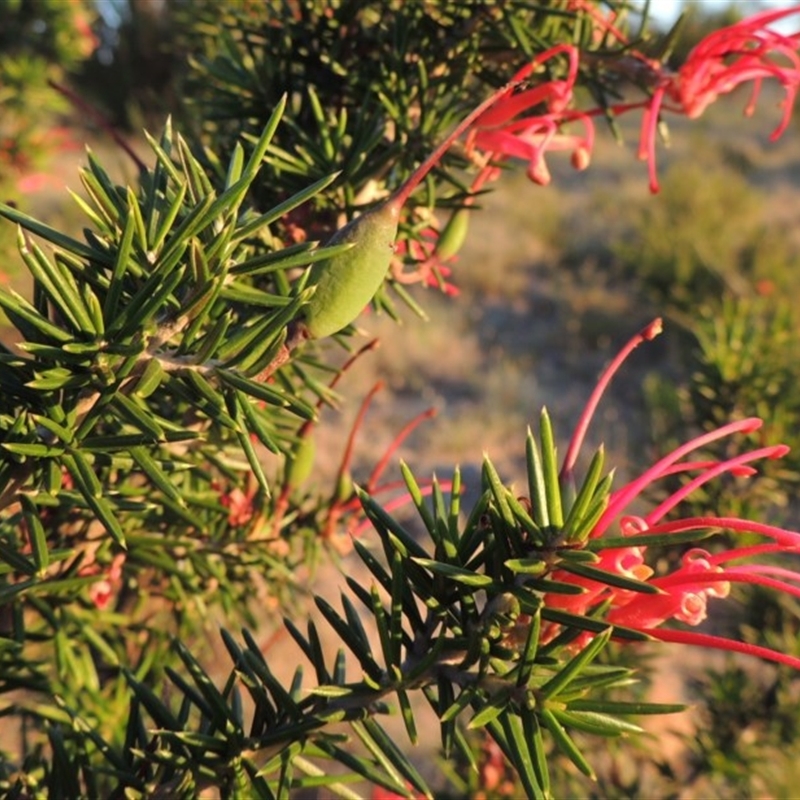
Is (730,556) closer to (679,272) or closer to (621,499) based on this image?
(621,499)

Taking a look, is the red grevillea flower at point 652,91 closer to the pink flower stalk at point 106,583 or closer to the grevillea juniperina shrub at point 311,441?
the grevillea juniperina shrub at point 311,441

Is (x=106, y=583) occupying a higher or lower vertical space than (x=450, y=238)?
lower

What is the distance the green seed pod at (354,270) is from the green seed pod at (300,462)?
0.30 meters

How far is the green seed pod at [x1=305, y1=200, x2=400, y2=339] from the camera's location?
0.40 metres

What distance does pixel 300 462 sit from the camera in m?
0.73

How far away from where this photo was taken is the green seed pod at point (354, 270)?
0.40 metres

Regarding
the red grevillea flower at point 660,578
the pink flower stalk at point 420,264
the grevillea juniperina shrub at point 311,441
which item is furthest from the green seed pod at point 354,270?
the pink flower stalk at point 420,264

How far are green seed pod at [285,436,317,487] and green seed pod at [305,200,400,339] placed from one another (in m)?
0.30

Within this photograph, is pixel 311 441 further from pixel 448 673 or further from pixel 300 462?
pixel 448 673

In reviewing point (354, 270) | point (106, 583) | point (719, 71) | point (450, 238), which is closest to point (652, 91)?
point (719, 71)

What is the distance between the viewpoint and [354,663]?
2072 mm

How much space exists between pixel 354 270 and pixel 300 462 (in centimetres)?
35

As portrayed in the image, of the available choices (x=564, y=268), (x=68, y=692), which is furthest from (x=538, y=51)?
(x=564, y=268)

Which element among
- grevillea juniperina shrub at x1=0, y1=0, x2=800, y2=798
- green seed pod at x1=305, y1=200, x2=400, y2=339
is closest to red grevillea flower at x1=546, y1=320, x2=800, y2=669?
grevillea juniperina shrub at x1=0, y1=0, x2=800, y2=798
